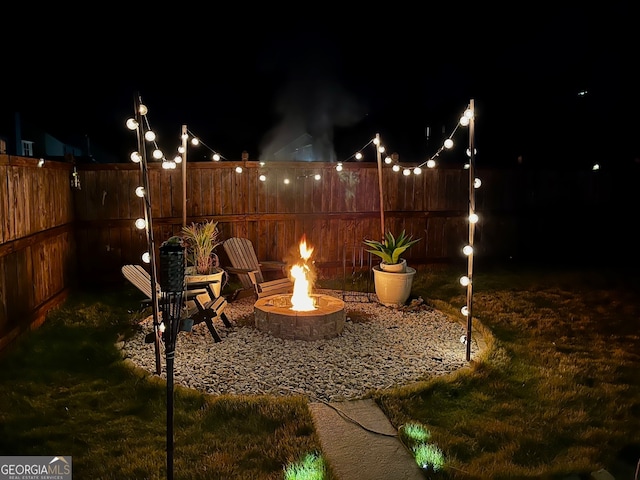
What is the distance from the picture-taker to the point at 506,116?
13828 mm

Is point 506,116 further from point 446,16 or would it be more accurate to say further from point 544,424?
point 544,424

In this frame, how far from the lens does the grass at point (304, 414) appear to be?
2.89 meters

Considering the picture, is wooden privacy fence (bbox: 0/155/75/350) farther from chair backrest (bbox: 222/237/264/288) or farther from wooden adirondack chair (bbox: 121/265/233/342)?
chair backrest (bbox: 222/237/264/288)

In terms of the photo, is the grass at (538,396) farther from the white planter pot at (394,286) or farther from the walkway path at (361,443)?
the white planter pot at (394,286)

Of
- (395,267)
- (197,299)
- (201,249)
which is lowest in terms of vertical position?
(197,299)

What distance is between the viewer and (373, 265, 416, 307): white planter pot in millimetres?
6555

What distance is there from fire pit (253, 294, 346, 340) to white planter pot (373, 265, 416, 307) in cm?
124

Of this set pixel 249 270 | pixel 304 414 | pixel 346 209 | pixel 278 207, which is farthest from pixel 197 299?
pixel 346 209

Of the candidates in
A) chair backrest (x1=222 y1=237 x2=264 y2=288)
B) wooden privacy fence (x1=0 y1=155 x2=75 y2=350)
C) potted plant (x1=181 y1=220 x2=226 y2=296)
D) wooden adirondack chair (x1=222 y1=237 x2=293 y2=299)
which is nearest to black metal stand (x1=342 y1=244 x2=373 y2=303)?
wooden adirondack chair (x1=222 y1=237 x2=293 y2=299)

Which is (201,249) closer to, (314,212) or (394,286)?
(314,212)

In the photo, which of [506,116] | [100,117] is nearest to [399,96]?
[506,116]

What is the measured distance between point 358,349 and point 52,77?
36.5 ft
